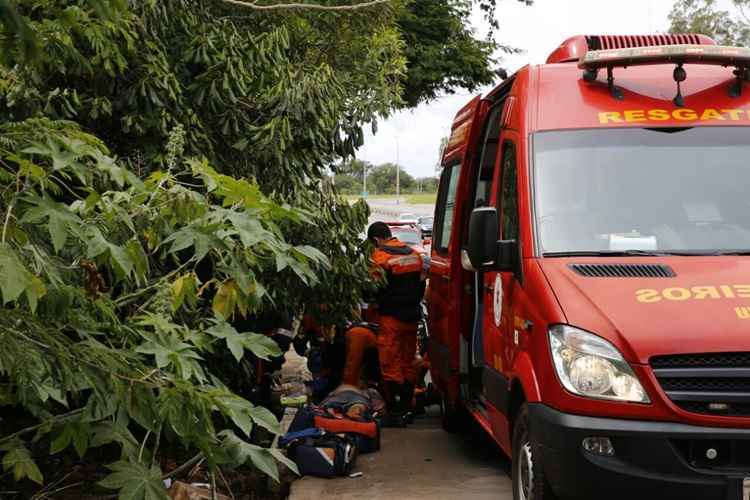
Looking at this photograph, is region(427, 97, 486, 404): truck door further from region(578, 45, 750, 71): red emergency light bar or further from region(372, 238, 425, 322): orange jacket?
region(578, 45, 750, 71): red emergency light bar

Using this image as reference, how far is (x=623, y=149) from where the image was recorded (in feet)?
17.5

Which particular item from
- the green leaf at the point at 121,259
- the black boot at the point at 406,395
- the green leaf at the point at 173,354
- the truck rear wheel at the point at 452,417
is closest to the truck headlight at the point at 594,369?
the green leaf at the point at 173,354

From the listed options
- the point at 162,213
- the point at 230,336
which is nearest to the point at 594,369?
the point at 230,336

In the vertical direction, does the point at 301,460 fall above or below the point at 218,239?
below

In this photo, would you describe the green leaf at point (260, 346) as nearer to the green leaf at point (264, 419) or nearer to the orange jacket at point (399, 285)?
the green leaf at point (264, 419)

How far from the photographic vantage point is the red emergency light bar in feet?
17.9

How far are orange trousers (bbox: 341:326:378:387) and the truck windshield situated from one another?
11.3ft

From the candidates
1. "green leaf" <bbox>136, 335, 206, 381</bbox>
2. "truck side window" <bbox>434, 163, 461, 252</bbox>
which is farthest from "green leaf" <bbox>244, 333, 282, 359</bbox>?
"truck side window" <bbox>434, 163, 461, 252</bbox>

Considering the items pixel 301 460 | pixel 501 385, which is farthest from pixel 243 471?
pixel 501 385

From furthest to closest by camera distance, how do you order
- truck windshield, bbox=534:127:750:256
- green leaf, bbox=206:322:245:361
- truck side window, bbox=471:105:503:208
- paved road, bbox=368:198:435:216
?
1. paved road, bbox=368:198:435:216
2. truck side window, bbox=471:105:503:208
3. truck windshield, bbox=534:127:750:256
4. green leaf, bbox=206:322:245:361

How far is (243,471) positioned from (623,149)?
156 inches

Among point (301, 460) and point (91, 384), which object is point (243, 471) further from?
point (91, 384)

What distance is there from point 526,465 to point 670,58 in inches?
90.1

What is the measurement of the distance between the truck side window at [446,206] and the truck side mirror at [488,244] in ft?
7.37
